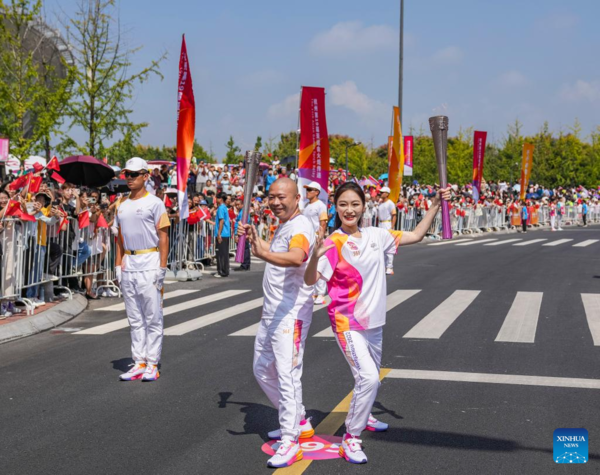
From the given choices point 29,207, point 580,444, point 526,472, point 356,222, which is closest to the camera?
point 580,444

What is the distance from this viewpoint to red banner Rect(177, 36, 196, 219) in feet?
47.5

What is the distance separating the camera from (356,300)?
4.83 meters

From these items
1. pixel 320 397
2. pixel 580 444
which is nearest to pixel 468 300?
pixel 320 397

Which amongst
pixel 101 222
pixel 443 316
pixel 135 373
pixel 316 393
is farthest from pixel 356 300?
pixel 101 222

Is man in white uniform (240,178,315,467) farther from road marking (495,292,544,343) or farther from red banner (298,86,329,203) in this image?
red banner (298,86,329,203)

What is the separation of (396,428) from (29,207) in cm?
783

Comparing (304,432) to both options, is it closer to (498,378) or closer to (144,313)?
(498,378)

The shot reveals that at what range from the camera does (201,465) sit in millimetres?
4660

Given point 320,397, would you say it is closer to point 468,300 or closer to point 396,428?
point 396,428

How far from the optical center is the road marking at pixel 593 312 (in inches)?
365

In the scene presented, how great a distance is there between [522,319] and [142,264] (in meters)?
5.73

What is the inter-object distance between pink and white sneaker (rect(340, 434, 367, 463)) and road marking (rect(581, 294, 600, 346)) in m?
4.92

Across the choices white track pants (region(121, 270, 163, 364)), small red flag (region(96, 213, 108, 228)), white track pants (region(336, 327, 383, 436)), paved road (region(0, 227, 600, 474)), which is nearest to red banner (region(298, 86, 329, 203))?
small red flag (region(96, 213, 108, 228))

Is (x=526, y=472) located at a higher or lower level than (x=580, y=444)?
lower
